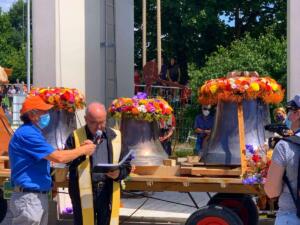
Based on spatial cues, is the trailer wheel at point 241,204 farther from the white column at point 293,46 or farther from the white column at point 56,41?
the white column at point 56,41

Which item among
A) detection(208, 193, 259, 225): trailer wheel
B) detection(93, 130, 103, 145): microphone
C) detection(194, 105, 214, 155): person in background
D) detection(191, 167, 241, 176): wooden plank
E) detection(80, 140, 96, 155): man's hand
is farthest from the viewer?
detection(194, 105, 214, 155): person in background

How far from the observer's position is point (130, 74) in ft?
46.1

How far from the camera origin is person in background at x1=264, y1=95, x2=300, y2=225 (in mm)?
4645

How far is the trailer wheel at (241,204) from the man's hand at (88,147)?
2184mm

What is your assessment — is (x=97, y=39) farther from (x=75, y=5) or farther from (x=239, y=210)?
(x=239, y=210)

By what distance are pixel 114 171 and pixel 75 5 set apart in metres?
5.78

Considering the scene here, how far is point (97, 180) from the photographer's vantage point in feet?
21.7

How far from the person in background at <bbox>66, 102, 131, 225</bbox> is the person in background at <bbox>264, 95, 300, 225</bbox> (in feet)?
7.03

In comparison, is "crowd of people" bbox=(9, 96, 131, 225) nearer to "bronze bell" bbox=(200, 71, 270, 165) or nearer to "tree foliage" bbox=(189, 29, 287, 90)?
"bronze bell" bbox=(200, 71, 270, 165)

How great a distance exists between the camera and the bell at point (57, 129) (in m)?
8.68

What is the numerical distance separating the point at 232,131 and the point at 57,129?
2240mm

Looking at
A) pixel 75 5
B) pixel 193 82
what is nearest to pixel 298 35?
pixel 75 5

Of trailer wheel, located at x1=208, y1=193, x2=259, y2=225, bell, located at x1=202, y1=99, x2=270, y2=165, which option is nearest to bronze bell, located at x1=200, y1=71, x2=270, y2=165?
bell, located at x1=202, y1=99, x2=270, y2=165

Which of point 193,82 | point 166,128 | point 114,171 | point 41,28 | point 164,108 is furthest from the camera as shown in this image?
point 193,82
